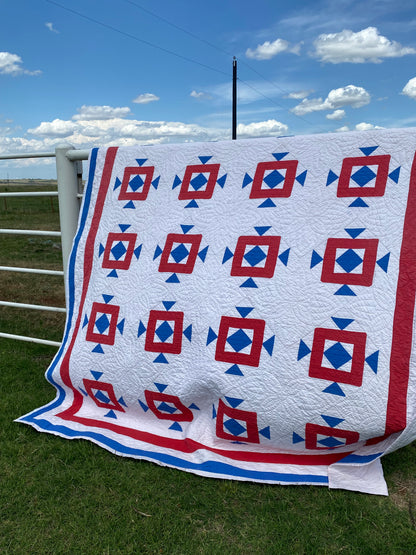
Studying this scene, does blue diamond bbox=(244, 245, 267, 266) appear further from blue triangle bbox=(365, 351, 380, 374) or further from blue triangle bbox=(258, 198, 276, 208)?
blue triangle bbox=(365, 351, 380, 374)

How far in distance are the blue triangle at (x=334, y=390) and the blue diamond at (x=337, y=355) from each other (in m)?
0.06

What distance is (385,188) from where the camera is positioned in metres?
1.46

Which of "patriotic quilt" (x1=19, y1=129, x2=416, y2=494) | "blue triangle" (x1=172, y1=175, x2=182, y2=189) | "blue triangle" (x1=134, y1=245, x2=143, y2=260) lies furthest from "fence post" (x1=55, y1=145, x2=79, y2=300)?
"blue triangle" (x1=172, y1=175, x2=182, y2=189)

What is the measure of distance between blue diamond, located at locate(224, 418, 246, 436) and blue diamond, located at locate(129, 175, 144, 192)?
1.00m

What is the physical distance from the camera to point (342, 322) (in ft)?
4.63

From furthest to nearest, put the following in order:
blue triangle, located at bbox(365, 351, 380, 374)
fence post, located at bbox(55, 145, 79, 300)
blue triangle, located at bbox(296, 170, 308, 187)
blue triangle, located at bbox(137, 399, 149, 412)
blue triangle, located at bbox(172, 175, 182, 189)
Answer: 1. fence post, located at bbox(55, 145, 79, 300)
2. blue triangle, located at bbox(172, 175, 182, 189)
3. blue triangle, located at bbox(137, 399, 149, 412)
4. blue triangle, located at bbox(296, 170, 308, 187)
5. blue triangle, located at bbox(365, 351, 380, 374)

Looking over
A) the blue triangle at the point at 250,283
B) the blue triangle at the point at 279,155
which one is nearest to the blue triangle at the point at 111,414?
the blue triangle at the point at 250,283

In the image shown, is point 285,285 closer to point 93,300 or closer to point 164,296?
point 164,296

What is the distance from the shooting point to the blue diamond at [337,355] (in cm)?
139

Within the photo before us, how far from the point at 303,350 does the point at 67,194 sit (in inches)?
52.3

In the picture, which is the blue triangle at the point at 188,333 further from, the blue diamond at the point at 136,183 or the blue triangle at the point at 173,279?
the blue diamond at the point at 136,183

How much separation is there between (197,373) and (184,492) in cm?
37

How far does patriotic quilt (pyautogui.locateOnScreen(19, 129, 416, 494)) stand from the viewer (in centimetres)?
138

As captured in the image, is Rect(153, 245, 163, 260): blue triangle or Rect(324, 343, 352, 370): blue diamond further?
Rect(153, 245, 163, 260): blue triangle
